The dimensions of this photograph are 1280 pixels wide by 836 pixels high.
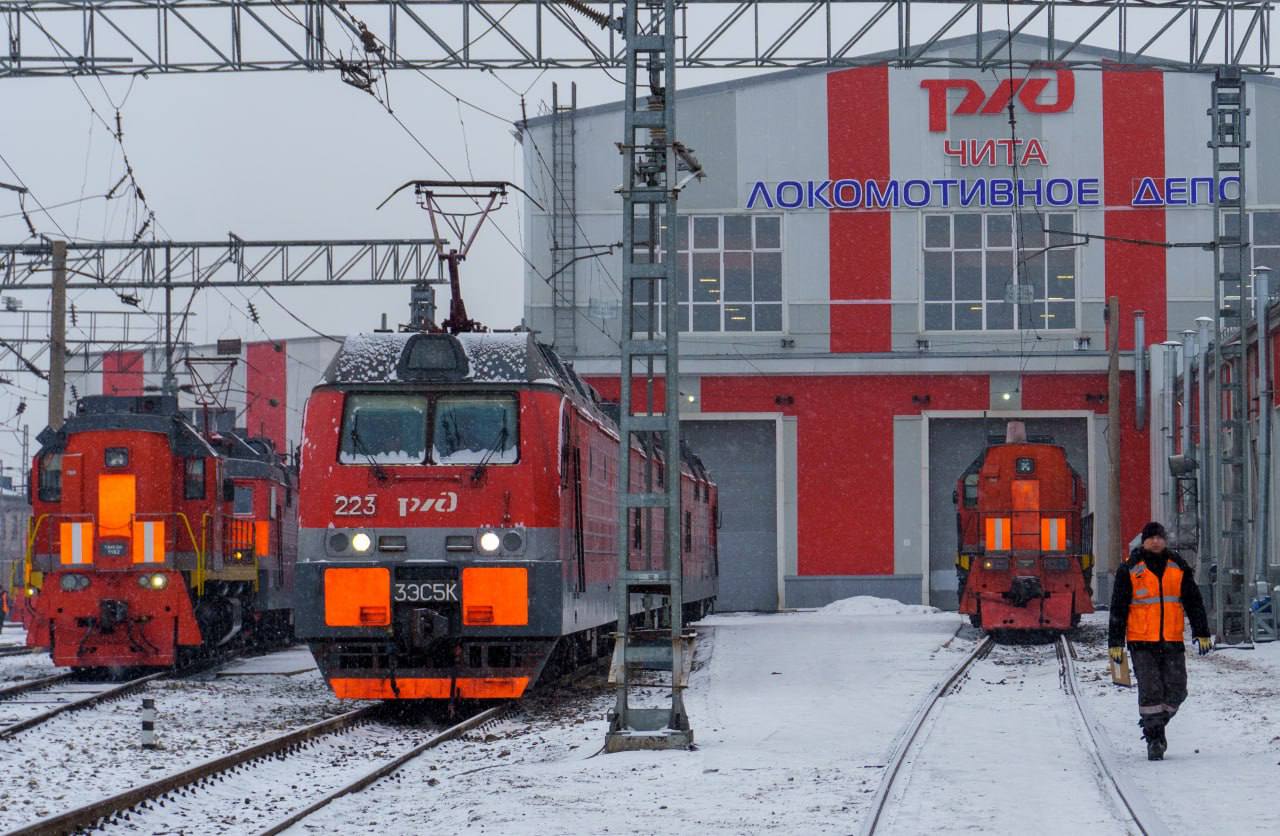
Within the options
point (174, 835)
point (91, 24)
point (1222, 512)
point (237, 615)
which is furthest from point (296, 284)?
point (174, 835)

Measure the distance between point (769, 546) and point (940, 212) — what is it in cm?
872

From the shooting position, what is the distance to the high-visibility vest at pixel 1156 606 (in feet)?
44.2

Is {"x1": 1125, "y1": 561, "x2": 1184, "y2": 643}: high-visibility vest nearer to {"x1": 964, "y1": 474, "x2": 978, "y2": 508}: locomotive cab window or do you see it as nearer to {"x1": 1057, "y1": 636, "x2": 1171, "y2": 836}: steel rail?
{"x1": 1057, "y1": 636, "x2": 1171, "y2": 836}: steel rail

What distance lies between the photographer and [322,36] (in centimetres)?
2141

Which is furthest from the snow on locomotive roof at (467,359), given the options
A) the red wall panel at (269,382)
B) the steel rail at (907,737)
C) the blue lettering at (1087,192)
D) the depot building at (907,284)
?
the red wall panel at (269,382)

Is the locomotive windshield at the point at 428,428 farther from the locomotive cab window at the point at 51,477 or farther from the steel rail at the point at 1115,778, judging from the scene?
the locomotive cab window at the point at 51,477

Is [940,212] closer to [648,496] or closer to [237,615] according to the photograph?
[237,615]

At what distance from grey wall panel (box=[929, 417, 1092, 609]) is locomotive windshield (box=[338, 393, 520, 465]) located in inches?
1118

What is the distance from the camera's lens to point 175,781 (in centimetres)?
1165

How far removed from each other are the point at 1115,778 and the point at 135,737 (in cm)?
786

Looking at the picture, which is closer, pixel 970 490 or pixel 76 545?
pixel 76 545

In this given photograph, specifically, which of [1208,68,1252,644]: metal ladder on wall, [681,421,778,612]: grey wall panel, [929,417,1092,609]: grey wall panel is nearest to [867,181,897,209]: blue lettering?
[929,417,1092,609]: grey wall panel

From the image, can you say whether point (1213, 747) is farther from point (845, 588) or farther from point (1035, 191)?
point (1035, 191)

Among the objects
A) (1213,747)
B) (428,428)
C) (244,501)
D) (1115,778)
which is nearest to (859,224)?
(244,501)
